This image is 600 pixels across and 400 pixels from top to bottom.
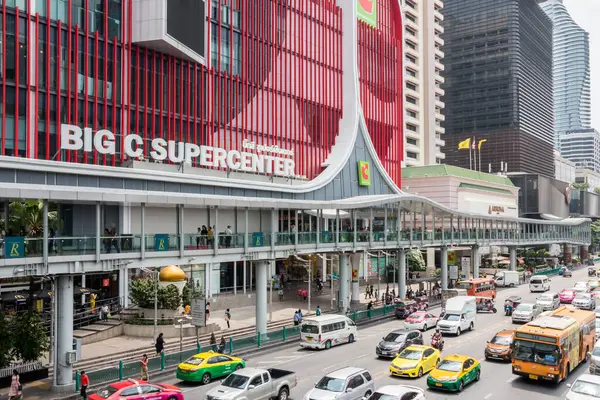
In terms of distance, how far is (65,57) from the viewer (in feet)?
153

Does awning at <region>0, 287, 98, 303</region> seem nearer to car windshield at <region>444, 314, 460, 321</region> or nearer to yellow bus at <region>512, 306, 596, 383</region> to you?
car windshield at <region>444, 314, 460, 321</region>

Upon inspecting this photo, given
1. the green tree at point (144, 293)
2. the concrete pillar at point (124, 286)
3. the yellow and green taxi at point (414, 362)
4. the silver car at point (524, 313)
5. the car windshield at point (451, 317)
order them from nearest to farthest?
A: the yellow and green taxi at point (414, 362)
the green tree at point (144, 293)
the car windshield at point (451, 317)
the silver car at point (524, 313)
the concrete pillar at point (124, 286)

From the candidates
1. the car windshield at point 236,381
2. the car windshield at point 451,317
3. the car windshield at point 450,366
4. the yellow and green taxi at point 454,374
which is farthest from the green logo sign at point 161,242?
the car windshield at point 451,317

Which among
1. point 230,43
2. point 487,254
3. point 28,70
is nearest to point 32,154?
point 28,70

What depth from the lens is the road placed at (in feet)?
95.9

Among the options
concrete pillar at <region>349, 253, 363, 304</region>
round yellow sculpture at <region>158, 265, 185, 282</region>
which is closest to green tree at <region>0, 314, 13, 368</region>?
round yellow sculpture at <region>158, 265, 185, 282</region>

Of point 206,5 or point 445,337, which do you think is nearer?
point 445,337

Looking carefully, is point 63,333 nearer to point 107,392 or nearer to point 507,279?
point 107,392

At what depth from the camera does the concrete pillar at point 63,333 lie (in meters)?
28.9

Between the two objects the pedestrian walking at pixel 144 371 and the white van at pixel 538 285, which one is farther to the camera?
the white van at pixel 538 285

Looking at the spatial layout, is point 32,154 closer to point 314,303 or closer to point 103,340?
point 103,340

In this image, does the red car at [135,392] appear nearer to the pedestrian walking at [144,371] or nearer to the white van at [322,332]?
the pedestrian walking at [144,371]

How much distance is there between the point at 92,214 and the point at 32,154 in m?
6.55

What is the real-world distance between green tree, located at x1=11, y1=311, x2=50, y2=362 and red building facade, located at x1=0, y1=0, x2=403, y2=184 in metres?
17.6
